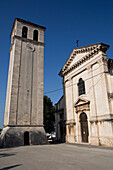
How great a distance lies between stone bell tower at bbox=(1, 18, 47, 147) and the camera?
15.9 meters

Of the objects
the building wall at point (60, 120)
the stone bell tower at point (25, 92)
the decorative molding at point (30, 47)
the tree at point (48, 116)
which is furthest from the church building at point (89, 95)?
the tree at point (48, 116)

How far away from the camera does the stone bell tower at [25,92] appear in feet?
52.1

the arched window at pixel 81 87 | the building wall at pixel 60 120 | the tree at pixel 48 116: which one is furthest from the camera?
the tree at pixel 48 116

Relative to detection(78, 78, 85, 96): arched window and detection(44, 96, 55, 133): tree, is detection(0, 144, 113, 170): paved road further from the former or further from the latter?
detection(44, 96, 55, 133): tree

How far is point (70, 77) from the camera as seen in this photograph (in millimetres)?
20484

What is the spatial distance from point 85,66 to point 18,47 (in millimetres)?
9067

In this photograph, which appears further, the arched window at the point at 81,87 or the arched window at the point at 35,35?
the arched window at the point at 35,35

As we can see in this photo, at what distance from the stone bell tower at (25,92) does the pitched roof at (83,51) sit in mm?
3827

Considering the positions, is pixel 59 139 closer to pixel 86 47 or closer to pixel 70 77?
pixel 70 77

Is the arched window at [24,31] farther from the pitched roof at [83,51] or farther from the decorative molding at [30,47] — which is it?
the pitched roof at [83,51]

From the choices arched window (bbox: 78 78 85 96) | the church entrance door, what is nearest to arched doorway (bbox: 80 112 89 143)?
the church entrance door

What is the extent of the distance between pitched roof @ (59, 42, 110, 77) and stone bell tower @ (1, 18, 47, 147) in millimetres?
3827

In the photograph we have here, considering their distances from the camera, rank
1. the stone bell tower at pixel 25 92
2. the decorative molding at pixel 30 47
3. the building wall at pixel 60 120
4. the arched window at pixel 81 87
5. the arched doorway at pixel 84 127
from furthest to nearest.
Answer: the building wall at pixel 60 120 < the decorative molding at pixel 30 47 < the arched window at pixel 81 87 < the arched doorway at pixel 84 127 < the stone bell tower at pixel 25 92

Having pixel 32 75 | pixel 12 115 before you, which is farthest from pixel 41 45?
pixel 12 115
